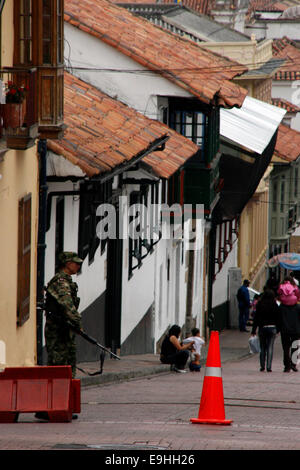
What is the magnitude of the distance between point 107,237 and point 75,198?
9.48 ft

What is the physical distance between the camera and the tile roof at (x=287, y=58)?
6341 centimetres

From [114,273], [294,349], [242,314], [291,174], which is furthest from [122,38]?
[291,174]

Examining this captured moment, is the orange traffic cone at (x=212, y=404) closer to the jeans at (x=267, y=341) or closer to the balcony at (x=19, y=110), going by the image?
the balcony at (x=19, y=110)

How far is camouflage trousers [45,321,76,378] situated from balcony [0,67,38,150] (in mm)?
2135

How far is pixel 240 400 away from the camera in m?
14.8

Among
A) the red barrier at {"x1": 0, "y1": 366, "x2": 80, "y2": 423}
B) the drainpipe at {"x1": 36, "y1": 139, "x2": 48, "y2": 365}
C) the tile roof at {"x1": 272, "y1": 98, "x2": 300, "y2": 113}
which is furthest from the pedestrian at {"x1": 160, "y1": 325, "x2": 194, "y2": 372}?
the tile roof at {"x1": 272, "y1": 98, "x2": 300, "y2": 113}

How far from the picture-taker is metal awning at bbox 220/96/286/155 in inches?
1291

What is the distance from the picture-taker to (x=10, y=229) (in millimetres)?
13977

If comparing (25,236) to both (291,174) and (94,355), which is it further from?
(291,174)

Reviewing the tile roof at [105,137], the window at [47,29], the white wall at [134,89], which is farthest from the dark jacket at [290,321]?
the window at [47,29]

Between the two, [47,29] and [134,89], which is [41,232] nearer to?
[47,29]

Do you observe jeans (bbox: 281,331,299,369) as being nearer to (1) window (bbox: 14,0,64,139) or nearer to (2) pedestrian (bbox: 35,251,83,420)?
(1) window (bbox: 14,0,64,139)

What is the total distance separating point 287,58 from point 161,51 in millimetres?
35216

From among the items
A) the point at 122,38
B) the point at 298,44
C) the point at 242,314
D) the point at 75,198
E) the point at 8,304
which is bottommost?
the point at 242,314
